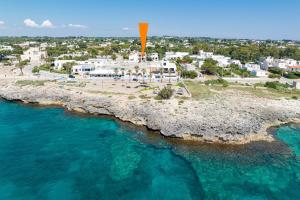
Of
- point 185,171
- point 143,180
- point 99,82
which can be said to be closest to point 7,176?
point 143,180

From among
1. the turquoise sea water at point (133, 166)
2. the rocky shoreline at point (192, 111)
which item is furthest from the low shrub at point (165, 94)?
the turquoise sea water at point (133, 166)

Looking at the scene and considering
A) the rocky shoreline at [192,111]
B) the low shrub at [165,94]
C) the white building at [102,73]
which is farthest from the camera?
the white building at [102,73]

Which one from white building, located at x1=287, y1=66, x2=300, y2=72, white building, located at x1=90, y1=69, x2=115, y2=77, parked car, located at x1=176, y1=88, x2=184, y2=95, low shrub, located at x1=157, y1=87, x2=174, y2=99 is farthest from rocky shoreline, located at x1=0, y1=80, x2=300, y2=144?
white building, located at x1=287, y1=66, x2=300, y2=72

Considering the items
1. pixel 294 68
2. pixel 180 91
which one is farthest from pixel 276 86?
pixel 294 68

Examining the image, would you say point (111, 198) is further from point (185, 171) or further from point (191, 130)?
point (191, 130)

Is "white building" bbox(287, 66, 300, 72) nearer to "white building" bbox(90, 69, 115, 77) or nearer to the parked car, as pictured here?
the parked car

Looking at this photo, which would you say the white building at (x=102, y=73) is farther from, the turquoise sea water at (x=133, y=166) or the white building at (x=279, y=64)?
the white building at (x=279, y=64)

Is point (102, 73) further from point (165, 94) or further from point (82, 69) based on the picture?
point (165, 94)
